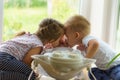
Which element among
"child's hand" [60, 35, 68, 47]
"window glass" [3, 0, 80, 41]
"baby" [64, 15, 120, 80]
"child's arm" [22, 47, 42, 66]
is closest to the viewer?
"child's arm" [22, 47, 42, 66]

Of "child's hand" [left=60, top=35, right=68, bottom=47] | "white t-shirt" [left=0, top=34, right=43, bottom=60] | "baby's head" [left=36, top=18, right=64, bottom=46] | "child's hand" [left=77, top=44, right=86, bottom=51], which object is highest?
"baby's head" [left=36, top=18, right=64, bottom=46]

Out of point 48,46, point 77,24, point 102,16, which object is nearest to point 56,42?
point 48,46

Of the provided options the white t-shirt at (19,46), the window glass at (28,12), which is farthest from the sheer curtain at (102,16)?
the white t-shirt at (19,46)

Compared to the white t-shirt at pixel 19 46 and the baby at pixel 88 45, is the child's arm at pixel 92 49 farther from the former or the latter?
the white t-shirt at pixel 19 46

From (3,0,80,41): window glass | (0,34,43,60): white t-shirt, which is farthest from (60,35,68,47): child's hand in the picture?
(3,0,80,41): window glass

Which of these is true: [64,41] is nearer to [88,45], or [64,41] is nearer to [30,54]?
[88,45]

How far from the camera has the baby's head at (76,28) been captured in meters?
1.49

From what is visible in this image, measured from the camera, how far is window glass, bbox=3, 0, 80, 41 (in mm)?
1734

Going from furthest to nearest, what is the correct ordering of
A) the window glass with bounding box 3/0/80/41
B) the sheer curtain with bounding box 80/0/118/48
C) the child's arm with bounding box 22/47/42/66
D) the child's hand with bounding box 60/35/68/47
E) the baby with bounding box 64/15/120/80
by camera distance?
the sheer curtain with bounding box 80/0/118/48 → the window glass with bounding box 3/0/80/41 → the child's hand with bounding box 60/35/68/47 → the baby with bounding box 64/15/120/80 → the child's arm with bounding box 22/47/42/66

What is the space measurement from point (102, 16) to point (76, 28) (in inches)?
16.4

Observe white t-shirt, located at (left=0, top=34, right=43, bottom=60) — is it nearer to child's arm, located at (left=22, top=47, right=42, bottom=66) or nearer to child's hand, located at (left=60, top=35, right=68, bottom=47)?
child's arm, located at (left=22, top=47, right=42, bottom=66)

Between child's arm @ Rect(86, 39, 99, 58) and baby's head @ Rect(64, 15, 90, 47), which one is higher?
baby's head @ Rect(64, 15, 90, 47)

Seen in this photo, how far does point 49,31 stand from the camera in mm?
1402

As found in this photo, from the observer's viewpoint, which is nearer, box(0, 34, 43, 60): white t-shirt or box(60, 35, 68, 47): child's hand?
box(0, 34, 43, 60): white t-shirt
